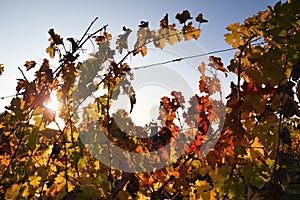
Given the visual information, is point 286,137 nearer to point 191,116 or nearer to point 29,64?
point 191,116

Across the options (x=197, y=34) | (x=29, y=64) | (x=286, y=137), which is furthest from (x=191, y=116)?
(x=29, y=64)

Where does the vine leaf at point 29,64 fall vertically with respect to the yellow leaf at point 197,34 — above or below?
below

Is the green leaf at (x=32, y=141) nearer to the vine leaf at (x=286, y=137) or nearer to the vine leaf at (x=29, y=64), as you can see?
the vine leaf at (x=29, y=64)

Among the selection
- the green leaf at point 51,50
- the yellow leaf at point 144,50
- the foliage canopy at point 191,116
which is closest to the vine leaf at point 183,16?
the foliage canopy at point 191,116

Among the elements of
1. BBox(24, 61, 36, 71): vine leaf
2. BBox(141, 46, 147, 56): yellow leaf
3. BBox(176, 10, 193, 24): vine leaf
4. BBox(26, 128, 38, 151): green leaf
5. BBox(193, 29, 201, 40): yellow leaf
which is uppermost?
BBox(176, 10, 193, 24): vine leaf

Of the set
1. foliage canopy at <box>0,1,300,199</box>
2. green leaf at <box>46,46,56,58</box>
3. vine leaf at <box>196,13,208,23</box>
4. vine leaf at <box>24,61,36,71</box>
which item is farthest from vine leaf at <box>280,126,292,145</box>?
vine leaf at <box>24,61,36,71</box>

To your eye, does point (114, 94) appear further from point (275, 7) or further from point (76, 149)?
point (275, 7)

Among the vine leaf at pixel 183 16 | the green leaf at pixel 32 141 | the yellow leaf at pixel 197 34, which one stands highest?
the vine leaf at pixel 183 16

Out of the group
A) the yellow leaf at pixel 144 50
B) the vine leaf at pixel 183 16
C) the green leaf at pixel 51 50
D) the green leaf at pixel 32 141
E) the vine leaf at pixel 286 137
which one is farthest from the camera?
the yellow leaf at pixel 144 50

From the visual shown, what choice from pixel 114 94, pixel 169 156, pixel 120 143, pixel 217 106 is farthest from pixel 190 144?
pixel 114 94

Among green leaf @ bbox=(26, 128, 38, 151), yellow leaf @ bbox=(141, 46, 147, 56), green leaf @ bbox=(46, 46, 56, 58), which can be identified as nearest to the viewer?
green leaf @ bbox=(26, 128, 38, 151)

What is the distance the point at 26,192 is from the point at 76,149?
862 mm

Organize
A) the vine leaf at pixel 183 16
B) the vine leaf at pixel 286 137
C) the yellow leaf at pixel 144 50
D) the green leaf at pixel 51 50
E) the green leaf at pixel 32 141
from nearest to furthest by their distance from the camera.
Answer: the vine leaf at pixel 286 137 → the green leaf at pixel 32 141 → the vine leaf at pixel 183 16 → the green leaf at pixel 51 50 → the yellow leaf at pixel 144 50

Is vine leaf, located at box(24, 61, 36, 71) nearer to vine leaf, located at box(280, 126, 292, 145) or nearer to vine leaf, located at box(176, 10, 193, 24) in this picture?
vine leaf, located at box(176, 10, 193, 24)
